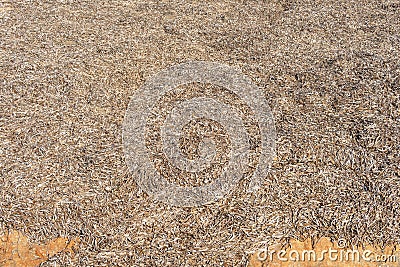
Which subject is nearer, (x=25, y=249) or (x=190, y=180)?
(x=25, y=249)

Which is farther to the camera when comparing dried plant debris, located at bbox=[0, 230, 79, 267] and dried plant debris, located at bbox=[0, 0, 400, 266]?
dried plant debris, located at bbox=[0, 0, 400, 266]

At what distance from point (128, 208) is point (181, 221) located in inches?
29.8

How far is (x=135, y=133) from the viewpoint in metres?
5.85

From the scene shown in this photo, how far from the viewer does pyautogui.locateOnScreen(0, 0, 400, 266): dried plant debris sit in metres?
4.61

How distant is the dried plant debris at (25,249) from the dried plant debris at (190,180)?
0.10m

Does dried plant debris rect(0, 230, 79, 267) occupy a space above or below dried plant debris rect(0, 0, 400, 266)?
below

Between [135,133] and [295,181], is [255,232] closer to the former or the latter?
[295,181]

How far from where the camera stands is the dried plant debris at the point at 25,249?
14.5ft

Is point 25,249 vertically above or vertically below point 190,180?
below

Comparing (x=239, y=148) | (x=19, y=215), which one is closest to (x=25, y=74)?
(x=19, y=215)

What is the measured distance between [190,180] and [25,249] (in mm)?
2318

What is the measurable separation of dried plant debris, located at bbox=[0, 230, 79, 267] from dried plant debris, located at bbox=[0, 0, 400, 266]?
10cm

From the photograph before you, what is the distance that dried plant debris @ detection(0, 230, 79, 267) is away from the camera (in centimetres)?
441

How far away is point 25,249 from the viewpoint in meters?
4.51
